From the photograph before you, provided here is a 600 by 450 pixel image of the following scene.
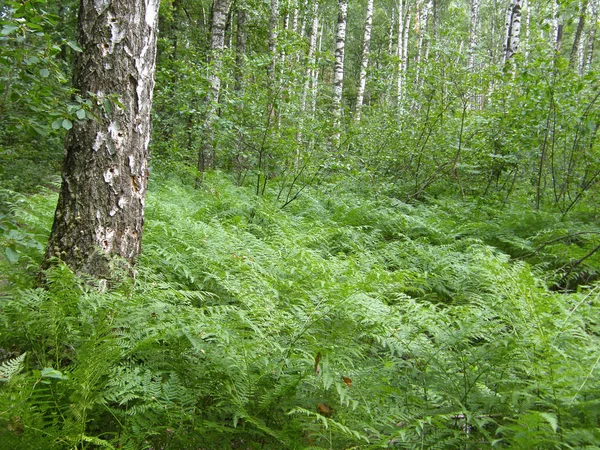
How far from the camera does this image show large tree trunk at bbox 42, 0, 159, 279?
3.09 metres

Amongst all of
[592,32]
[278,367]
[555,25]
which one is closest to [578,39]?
[555,25]

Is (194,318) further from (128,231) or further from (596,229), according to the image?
(596,229)

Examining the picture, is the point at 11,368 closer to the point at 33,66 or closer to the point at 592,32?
the point at 33,66

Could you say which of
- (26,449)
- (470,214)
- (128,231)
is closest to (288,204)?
(470,214)

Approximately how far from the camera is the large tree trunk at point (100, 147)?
3.09m

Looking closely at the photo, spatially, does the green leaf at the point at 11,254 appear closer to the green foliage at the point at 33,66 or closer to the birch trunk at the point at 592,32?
the green foliage at the point at 33,66

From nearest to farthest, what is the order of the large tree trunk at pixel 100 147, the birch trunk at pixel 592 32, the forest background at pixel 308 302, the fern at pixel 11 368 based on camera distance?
the fern at pixel 11 368, the forest background at pixel 308 302, the large tree trunk at pixel 100 147, the birch trunk at pixel 592 32

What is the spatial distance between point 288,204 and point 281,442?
5669 millimetres

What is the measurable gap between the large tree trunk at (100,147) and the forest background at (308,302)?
0.21m

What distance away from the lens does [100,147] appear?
3104 millimetres

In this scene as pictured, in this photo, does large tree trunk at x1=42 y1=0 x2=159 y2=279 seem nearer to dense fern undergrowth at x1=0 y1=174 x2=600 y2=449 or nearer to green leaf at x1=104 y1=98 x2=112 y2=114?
green leaf at x1=104 y1=98 x2=112 y2=114

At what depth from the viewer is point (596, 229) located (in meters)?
5.57

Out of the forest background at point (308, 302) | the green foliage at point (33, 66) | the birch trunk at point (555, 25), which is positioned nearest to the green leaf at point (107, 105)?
the forest background at point (308, 302)

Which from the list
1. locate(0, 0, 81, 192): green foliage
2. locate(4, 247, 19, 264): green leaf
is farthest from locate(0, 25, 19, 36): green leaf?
locate(4, 247, 19, 264): green leaf
